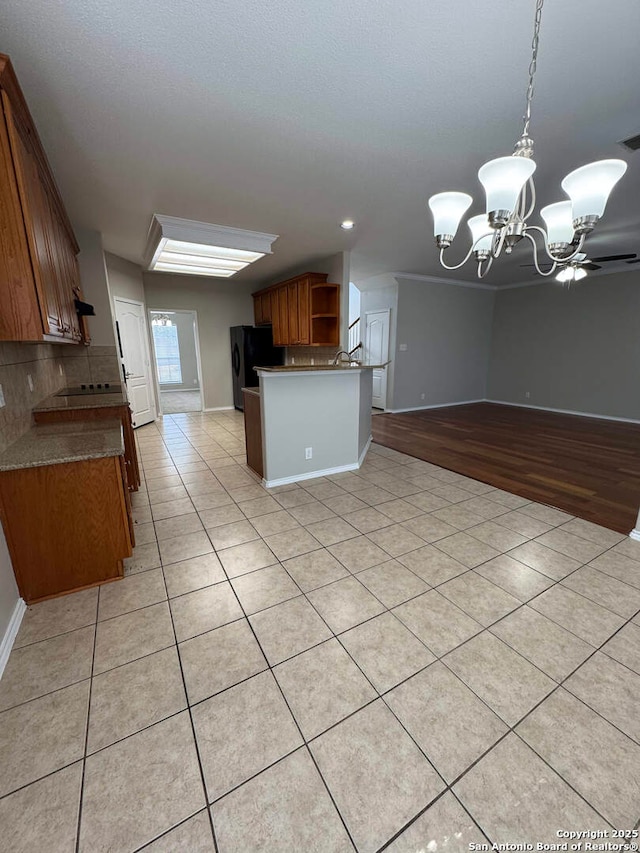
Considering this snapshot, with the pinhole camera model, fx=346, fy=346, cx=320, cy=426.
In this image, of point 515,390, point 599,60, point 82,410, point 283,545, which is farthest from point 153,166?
point 515,390

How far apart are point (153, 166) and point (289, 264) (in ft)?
10.4

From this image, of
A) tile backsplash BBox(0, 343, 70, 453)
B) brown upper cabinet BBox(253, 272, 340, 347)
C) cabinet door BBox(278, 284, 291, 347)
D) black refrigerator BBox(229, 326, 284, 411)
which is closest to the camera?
tile backsplash BBox(0, 343, 70, 453)

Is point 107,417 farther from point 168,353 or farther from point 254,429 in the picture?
point 168,353

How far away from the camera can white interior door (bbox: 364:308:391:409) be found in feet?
22.2

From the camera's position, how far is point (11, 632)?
166 centimetres

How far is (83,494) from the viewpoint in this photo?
1887 mm

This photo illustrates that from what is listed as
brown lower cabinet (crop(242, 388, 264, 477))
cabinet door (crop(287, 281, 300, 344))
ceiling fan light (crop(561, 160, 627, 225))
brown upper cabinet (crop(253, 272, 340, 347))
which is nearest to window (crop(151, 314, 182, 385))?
brown upper cabinet (crop(253, 272, 340, 347))

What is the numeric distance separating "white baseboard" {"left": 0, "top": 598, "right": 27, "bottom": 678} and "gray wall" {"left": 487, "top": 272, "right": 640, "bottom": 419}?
8.31 m

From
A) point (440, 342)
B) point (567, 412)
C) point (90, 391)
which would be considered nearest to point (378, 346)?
point (440, 342)

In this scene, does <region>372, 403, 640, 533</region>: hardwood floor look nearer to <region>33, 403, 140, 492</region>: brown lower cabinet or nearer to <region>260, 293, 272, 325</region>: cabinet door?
<region>260, 293, 272, 325</region>: cabinet door

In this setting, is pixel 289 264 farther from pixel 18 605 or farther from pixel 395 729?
pixel 395 729

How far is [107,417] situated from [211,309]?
14.8 feet

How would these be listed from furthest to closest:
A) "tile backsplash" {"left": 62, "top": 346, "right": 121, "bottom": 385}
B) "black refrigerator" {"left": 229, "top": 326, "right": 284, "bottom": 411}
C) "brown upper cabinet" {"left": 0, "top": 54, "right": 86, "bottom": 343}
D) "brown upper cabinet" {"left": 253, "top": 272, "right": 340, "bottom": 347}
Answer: "black refrigerator" {"left": 229, "top": 326, "right": 284, "bottom": 411}, "brown upper cabinet" {"left": 253, "top": 272, "right": 340, "bottom": 347}, "tile backsplash" {"left": 62, "top": 346, "right": 121, "bottom": 385}, "brown upper cabinet" {"left": 0, "top": 54, "right": 86, "bottom": 343}

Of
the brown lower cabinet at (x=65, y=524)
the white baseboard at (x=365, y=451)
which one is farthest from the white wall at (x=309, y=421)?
the brown lower cabinet at (x=65, y=524)
